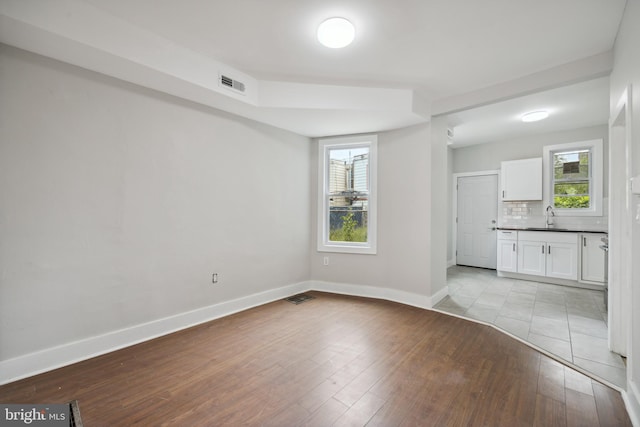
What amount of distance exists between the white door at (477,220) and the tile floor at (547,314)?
967 millimetres

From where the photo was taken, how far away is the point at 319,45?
2.60 metres

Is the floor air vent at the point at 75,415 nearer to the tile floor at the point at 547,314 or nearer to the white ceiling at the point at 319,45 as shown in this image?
the white ceiling at the point at 319,45

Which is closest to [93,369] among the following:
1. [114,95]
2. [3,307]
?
[3,307]

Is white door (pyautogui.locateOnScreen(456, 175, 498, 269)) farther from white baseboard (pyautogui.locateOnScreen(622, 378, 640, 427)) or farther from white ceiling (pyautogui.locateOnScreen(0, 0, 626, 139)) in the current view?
white baseboard (pyautogui.locateOnScreen(622, 378, 640, 427))

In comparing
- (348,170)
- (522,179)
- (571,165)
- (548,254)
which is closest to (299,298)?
(348,170)

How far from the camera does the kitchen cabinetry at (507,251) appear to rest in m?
5.42

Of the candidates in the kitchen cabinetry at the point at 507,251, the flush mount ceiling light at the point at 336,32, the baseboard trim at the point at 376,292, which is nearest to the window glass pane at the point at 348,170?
the baseboard trim at the point at 376,292

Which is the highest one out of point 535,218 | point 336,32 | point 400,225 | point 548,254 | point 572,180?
point 336,32

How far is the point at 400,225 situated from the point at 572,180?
3.70 m

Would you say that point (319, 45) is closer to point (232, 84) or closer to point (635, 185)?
point (232, 84)

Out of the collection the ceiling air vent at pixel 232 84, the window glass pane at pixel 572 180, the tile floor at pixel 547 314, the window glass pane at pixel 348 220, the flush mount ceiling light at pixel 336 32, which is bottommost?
the tile floor at pixel 547 314

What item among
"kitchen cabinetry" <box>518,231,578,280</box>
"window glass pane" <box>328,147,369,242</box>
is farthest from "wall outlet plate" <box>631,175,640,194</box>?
"kitchen cabinetry" <box>518,231,578,280</box>

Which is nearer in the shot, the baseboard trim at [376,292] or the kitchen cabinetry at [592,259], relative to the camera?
the baseboard trim at [376,292]

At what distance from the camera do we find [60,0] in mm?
1975
